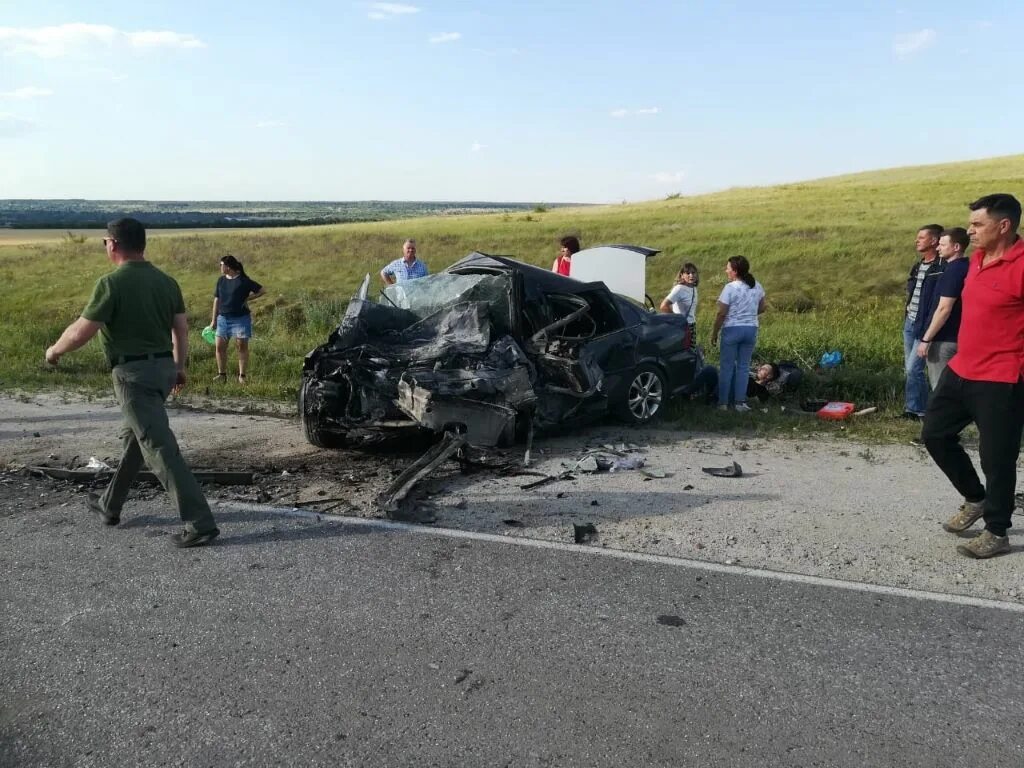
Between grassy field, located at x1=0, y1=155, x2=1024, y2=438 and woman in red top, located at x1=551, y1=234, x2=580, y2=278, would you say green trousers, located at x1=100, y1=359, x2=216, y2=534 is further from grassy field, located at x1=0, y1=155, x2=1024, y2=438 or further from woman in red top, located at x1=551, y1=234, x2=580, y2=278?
woman in red top, located at x1=551, y1=234, x2=580, y2=278

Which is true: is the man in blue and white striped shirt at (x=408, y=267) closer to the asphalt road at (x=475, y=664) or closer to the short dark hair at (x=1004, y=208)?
the asphalt road at (x=475, y=664)

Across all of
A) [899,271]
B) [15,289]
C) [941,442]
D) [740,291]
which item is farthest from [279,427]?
[15,289]

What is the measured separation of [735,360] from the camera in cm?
880

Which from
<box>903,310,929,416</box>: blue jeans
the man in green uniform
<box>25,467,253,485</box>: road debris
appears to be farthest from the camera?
<box>903,310,929,416</box>: blue jeans

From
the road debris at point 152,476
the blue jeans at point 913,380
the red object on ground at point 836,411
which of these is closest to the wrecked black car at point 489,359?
the road debris at point 152,476

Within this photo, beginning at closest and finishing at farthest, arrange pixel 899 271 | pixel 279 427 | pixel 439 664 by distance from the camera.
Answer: pixel 439 664 → pixel 279 427 → pixel 899 271

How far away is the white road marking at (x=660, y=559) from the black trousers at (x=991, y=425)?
0.65 m

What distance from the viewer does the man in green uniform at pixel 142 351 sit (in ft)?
15.8

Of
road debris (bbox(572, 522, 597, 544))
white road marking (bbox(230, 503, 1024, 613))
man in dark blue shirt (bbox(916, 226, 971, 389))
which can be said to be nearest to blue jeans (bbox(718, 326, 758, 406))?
man in dark blue shirt (bbox(916, 226, 971, 389))

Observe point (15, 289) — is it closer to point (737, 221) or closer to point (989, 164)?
point (737, 221)

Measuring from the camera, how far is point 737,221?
3809 cm

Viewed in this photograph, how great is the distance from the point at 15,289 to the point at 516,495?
31.7 metres

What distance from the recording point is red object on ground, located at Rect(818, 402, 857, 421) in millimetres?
8312

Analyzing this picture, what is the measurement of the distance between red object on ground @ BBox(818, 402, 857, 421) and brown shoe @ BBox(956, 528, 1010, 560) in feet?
12.3
